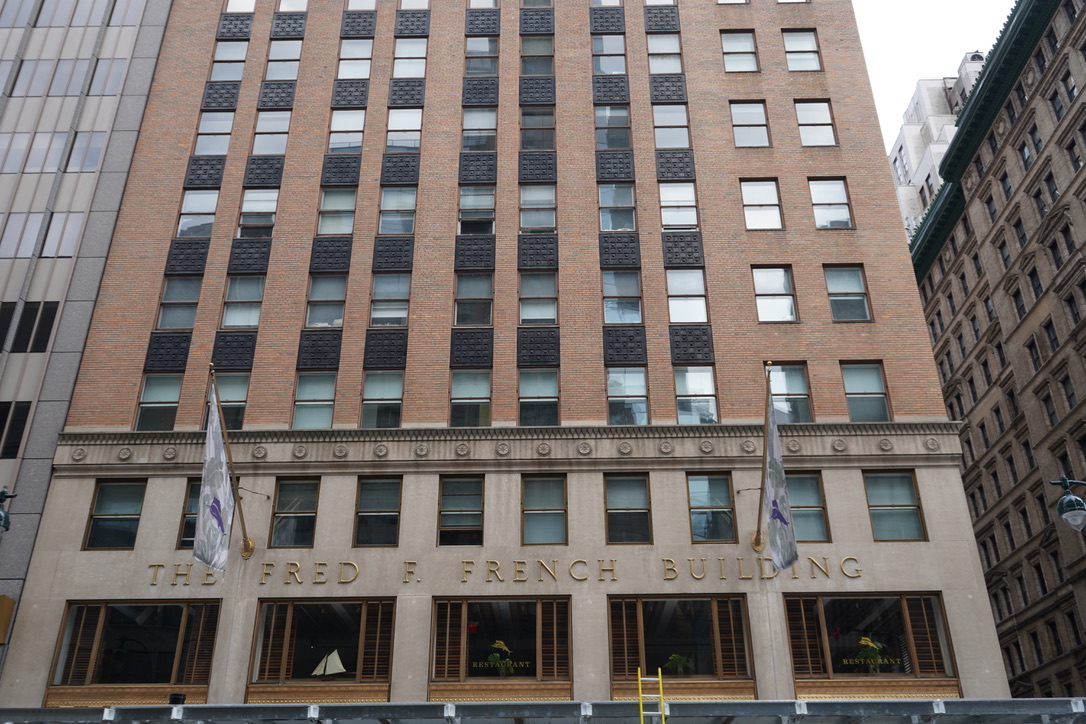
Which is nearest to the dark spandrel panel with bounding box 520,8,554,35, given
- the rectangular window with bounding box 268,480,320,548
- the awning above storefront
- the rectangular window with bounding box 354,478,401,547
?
the rectangular window with bounding box 354,478,401,547

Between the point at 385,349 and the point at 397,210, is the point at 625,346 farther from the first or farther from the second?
the point at 397,210

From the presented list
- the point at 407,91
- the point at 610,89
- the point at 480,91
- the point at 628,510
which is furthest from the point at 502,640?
the point at 407,91

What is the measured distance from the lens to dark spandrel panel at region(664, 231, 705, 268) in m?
33.6

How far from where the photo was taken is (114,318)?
3297 centimetres

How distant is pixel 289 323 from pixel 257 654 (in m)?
11.0

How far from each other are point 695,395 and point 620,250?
6057 millimetres

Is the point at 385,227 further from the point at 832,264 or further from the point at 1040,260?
the point at 1040,260

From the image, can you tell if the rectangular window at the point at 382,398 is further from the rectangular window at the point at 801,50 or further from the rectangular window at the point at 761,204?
the rectangular window at the point at 801,50

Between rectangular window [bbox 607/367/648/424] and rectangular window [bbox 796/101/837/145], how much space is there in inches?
467

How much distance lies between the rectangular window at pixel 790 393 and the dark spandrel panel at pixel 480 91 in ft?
49.5

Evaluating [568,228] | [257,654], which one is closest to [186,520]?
[257,654]

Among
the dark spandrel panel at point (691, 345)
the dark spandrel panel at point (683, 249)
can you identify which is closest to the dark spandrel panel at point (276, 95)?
the dark spandrel panel at point (683, 249)

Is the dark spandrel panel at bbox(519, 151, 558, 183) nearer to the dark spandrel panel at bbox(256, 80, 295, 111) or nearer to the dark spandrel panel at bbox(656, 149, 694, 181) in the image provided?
the dark spandrel panel at bbox(656, 149, 694, 181)

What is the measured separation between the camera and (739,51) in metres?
38.2
